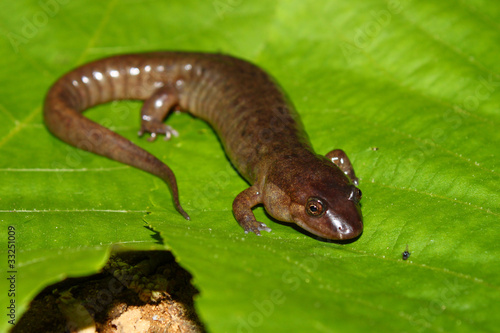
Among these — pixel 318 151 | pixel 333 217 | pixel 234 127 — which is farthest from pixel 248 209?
pixel 234 127

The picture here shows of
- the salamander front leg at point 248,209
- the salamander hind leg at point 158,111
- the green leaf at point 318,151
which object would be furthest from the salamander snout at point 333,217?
the salamander hind leg at point 158,111

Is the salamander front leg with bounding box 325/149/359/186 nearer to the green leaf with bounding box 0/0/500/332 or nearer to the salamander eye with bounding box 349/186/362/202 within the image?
the green leaf with bounding box 0/0/500/332

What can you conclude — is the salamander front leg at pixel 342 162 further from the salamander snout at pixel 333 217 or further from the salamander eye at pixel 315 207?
the salamander eye at pixel 315 207

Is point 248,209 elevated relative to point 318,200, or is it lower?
lower

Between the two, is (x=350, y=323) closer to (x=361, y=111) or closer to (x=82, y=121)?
(x=361, y=111)

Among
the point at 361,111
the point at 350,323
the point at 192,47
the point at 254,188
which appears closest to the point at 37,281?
the point at 350,323

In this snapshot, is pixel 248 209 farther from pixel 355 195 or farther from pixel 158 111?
pixel 158 111
